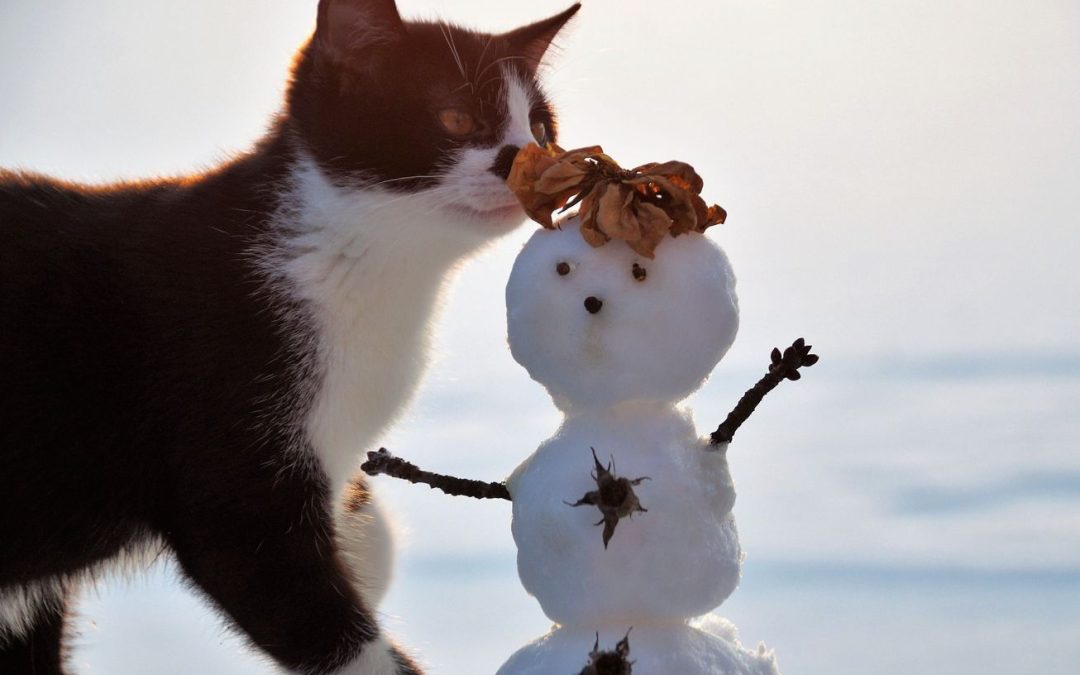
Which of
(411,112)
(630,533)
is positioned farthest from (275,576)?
(411,112)

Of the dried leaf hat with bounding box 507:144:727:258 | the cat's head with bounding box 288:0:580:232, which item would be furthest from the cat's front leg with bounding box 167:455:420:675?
the dried leaf hat with bounding box 507:144:727:258

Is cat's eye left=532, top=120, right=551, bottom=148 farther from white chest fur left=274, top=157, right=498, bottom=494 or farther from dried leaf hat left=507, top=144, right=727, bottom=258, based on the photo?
dried leaf hat left=507, top=144, right=727, bottom=258

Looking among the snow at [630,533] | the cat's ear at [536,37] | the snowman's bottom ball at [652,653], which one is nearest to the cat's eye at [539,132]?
the cat's ear at [536,37]

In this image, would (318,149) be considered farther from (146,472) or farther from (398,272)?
(146,472)

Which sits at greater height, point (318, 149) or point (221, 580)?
point (318, 149)

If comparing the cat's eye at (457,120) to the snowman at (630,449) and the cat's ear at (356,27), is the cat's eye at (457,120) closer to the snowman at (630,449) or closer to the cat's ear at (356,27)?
the cat's ear at (356,27)

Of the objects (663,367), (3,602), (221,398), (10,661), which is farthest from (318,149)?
(10,661)

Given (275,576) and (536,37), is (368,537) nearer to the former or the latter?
(275,576)
